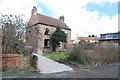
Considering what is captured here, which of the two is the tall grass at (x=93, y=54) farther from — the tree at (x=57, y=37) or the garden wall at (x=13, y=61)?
the tree at (x=57, y=37)

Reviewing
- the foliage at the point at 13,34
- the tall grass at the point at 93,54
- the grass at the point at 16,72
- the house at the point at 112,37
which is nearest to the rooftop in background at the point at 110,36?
the house at the point at 112,37

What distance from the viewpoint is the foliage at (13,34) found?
701 cm

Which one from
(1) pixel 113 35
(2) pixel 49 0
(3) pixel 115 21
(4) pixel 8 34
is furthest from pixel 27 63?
(1) pixel 113 35

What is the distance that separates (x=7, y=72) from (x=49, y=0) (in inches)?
288

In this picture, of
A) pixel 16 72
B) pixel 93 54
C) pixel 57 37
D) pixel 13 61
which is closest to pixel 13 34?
pixel 13 61

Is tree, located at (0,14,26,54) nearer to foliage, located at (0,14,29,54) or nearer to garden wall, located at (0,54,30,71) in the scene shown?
foliage, located at (0,14,29,54)

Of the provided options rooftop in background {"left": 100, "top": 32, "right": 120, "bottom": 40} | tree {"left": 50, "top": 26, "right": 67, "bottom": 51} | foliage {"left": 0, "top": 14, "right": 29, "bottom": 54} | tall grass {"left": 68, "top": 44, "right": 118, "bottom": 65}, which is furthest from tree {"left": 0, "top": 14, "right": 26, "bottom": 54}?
rooftop in background {"left": 100, "top": 32, "right": 120, "bottom": 40}

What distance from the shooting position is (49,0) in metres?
10.7

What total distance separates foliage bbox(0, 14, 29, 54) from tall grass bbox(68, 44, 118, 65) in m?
4.94

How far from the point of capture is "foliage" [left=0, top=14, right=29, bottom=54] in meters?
7.01

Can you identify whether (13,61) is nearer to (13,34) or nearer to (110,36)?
(13,34)

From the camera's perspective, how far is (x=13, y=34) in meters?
7.17

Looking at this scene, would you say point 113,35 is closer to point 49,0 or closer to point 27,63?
point 49,0

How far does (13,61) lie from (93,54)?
6399 mm
